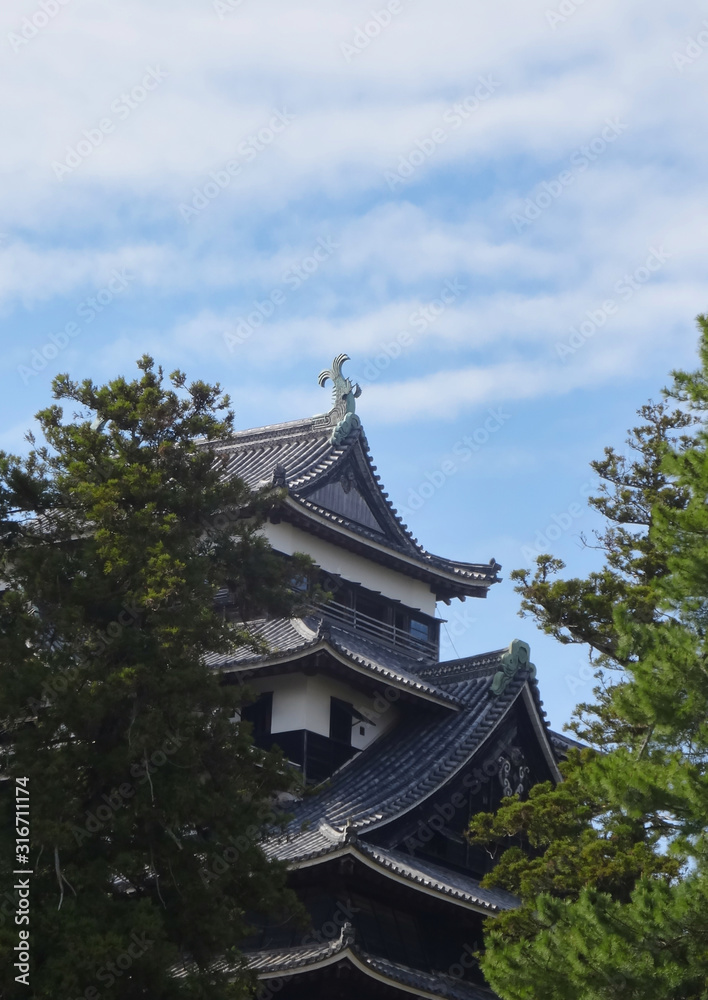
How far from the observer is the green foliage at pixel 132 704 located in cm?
1407

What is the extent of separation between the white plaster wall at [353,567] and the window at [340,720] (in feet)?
13.9

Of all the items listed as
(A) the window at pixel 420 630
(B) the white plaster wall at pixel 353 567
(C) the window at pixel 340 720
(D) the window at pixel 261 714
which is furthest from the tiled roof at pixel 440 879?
(A) the window at pixel 420 630

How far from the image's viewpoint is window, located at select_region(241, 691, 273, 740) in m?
24.5

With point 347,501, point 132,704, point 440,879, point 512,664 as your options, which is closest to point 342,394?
point 347,501

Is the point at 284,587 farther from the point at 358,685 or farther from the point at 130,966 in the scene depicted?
the point at 358,685

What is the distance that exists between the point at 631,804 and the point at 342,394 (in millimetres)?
20271

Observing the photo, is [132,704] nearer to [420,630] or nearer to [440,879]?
[440,879]

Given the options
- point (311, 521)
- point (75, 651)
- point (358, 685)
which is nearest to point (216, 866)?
point (75, 651)

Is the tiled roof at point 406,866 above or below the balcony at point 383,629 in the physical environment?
below

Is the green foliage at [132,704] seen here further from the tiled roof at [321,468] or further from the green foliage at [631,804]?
the tiled roof at [321,468]

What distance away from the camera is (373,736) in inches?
1000

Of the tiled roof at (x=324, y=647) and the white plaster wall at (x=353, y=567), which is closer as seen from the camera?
the tiled roof at (x=324, y=647)

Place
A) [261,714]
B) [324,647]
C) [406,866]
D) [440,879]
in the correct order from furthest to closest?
[261,714], [324,647], [440,879], [406,866]

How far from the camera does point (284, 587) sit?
17219 mm
